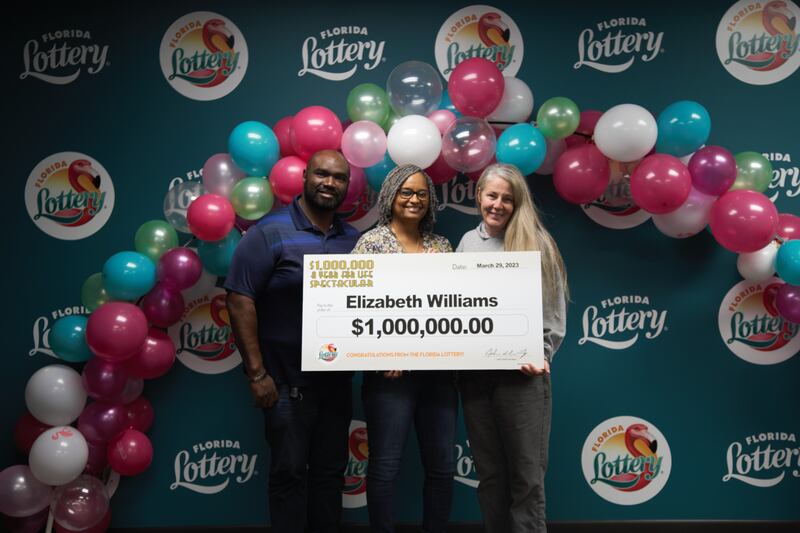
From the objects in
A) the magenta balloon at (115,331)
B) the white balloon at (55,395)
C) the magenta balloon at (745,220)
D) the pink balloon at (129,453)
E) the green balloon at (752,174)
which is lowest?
the pink balloon at (129,453)

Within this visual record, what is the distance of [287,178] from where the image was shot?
2217mm

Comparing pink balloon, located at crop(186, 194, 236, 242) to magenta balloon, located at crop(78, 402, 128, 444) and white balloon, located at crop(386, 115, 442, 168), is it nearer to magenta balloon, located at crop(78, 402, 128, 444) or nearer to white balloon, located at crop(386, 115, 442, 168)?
white balloon, located at crop(386, 115, 442, 168)

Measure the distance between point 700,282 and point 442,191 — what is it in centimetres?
129

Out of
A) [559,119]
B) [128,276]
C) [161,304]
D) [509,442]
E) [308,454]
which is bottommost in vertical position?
[308,454]

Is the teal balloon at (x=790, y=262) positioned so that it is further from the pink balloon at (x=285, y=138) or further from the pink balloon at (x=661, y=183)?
the pink balloon at (x=285, y=138)

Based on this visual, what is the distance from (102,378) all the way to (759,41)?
3335mm

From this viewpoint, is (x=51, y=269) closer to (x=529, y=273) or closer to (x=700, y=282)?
(x=529, y=273)

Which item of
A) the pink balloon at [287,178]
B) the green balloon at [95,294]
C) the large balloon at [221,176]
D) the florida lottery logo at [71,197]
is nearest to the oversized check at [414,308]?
the pink balloon at [287,178]

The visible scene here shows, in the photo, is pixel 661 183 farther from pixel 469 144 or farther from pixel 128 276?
pixel 128 276

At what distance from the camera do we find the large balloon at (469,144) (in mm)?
2174

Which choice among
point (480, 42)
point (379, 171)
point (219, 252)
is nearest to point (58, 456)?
point (219, 252)

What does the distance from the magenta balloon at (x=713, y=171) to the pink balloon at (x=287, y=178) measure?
1595mm

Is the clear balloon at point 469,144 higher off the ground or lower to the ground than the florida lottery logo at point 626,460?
higher

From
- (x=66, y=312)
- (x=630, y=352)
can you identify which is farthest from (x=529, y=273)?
(x=66, y=312)
